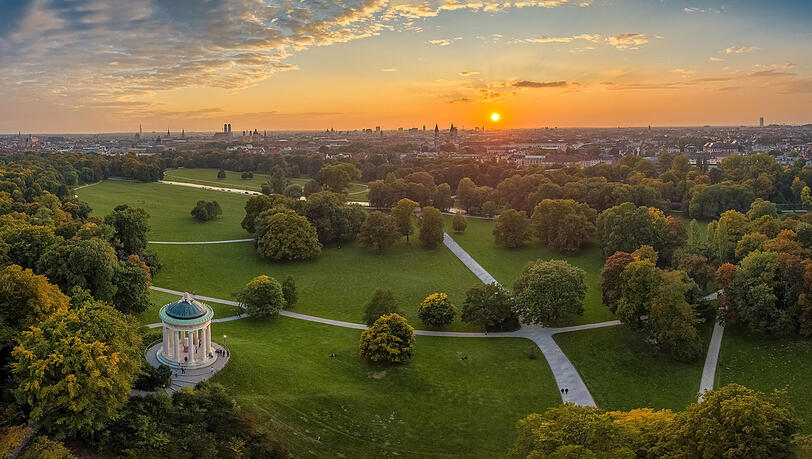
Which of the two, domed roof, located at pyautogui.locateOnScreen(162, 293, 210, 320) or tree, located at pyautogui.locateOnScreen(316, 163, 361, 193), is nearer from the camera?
domed roof, located at pyautogui.locateOnScreen(162, 293, 210, 320)

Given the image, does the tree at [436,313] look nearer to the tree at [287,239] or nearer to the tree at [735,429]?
the tree at [287,239]

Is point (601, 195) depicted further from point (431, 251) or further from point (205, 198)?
point (205, 198)

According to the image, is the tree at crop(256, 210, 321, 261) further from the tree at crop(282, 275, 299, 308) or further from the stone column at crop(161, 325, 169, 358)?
the stone column at crop(161, 325, 169, 358)

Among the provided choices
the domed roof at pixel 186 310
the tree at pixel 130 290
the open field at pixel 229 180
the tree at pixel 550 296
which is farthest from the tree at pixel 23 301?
the open field at pixel 229 180

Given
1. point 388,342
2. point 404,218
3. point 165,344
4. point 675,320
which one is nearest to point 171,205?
point 404,218

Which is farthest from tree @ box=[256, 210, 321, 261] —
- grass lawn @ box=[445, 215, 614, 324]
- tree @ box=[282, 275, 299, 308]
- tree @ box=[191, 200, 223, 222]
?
tree @ box=[191, 200, 223, 222]

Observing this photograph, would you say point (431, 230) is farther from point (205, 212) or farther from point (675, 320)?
point (205, 212)
